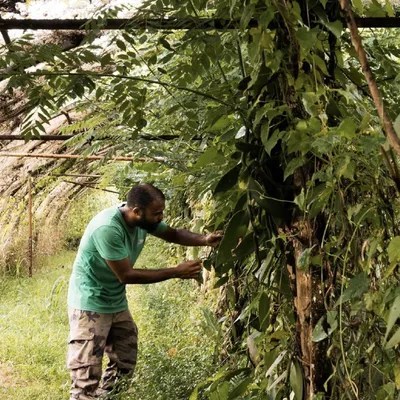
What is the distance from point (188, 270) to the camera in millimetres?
3229

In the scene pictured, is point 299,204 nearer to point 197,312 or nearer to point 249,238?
point 249,238

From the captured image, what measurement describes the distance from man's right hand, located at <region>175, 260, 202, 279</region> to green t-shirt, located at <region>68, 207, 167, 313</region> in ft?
2.25

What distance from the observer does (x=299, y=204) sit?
4.32 ft

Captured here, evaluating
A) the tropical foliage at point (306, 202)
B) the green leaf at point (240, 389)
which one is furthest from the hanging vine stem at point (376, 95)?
the green leaf at point (240, 389)

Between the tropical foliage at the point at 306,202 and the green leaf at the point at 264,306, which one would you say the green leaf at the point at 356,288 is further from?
the green leaf at the point at 264,306

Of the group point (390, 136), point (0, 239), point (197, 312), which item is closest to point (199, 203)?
point (197, 312)

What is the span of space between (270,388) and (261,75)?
64 centimetres

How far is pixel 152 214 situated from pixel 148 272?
0.34 metres

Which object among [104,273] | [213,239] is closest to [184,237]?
[104,273]

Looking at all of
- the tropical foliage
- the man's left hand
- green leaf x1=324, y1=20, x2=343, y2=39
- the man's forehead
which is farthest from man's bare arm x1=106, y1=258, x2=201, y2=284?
green leaf x1=324, y1=20, x2=343, y2=39

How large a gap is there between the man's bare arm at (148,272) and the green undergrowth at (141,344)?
367mm

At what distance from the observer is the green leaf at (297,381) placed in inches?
53.5

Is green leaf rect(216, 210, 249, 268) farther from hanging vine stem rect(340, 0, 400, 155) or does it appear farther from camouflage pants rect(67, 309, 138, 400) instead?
camouflage pants rect(67, 309, 138, 400)

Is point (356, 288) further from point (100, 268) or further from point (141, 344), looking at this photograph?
point (141, 344)
